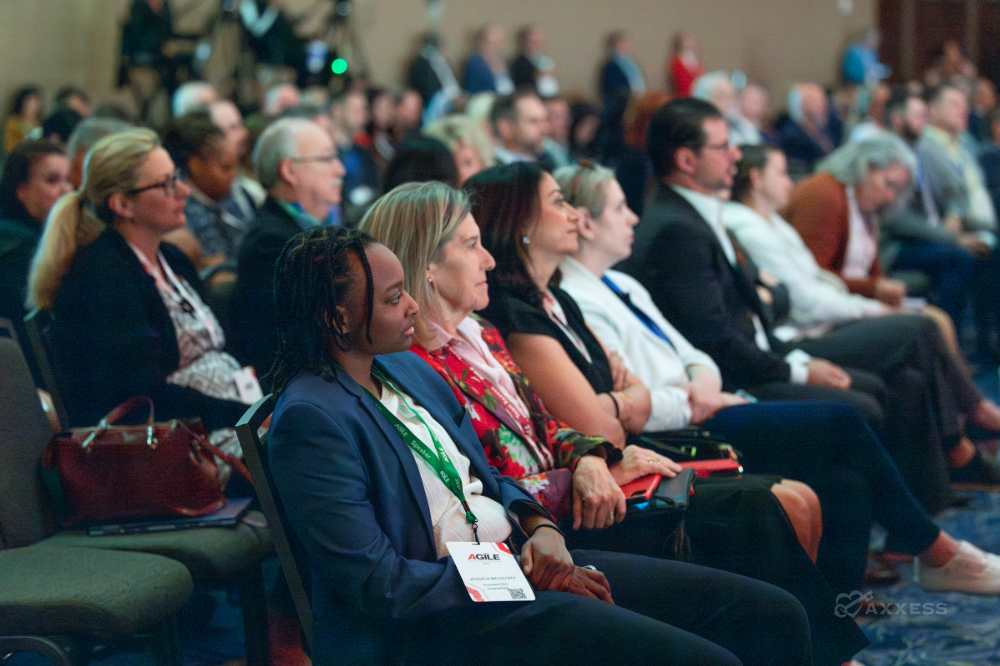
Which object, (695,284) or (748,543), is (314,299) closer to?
(748,543)

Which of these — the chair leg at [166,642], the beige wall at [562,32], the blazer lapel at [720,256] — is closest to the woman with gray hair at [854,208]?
the blazer lapel at [720,256]

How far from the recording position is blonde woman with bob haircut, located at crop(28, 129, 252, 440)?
2336 mm

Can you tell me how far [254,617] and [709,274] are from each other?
164 centimetres

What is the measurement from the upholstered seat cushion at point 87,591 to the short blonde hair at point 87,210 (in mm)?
740

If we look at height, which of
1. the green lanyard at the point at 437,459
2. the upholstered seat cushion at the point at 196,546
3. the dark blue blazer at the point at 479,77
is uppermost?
the dark blue blazer at the point at 479,77

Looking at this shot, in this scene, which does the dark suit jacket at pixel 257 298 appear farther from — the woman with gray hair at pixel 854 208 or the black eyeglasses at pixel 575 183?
the woman with gray hair at pixel 854 208

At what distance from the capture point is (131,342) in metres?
2.37

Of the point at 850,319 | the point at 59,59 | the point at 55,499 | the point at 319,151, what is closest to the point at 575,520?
the point at 55,499

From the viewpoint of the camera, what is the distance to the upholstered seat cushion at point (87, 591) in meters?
1.71

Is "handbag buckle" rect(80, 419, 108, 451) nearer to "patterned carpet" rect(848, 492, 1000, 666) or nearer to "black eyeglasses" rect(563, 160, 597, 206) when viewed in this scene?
"black eyeglasses" rect(563, 160, 597, 206)

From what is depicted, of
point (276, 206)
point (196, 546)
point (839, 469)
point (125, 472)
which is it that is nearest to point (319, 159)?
point (276, 206)

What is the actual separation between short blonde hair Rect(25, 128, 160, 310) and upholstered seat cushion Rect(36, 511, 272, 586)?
63 centimetres

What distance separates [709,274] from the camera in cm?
301

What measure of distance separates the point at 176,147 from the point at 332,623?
249 cm
